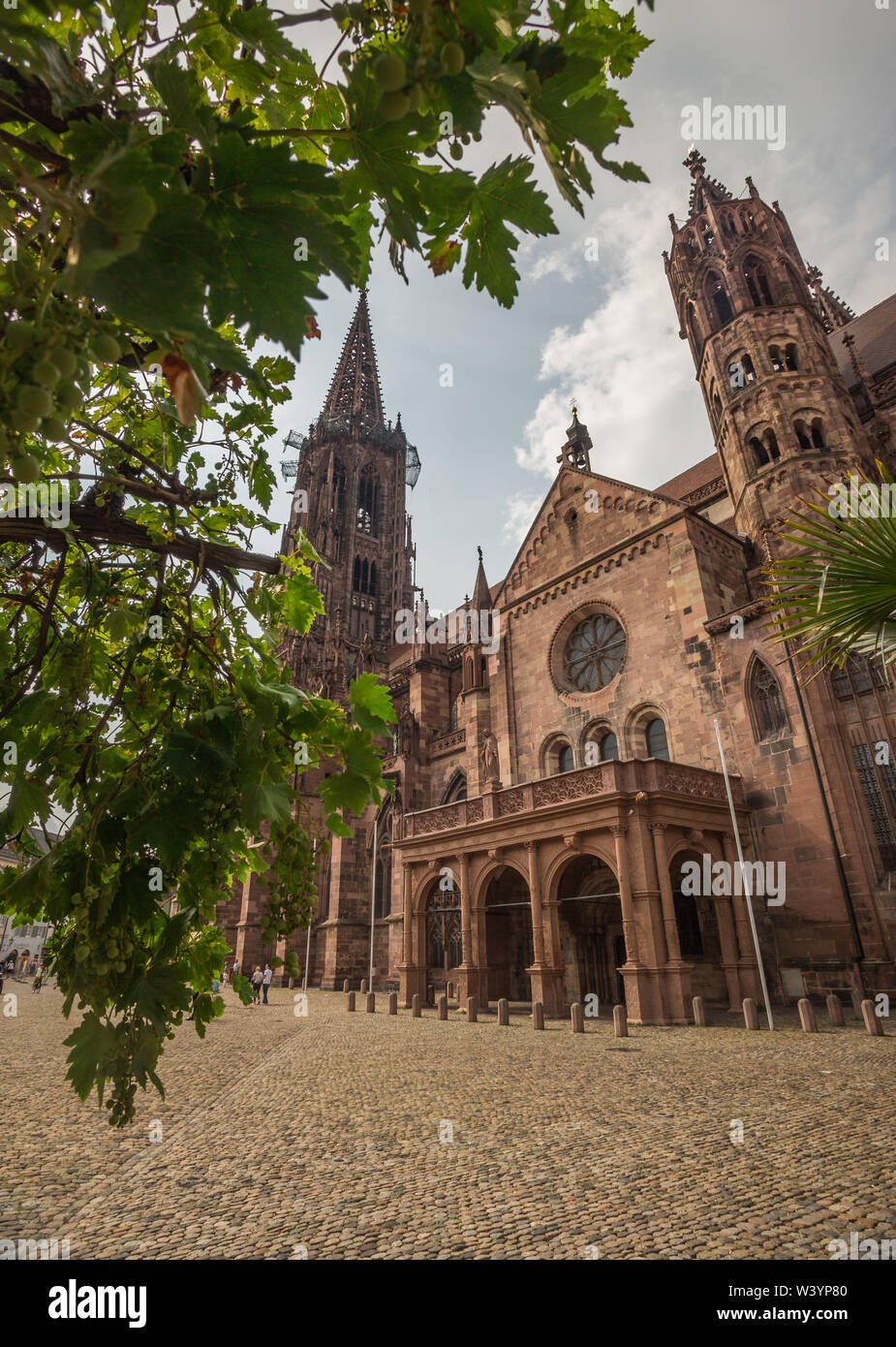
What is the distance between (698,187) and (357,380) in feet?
160

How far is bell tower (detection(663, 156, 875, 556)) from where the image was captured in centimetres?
2059

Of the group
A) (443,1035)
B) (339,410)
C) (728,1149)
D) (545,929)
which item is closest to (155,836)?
(728,1149)

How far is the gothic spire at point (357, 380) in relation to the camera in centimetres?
6856

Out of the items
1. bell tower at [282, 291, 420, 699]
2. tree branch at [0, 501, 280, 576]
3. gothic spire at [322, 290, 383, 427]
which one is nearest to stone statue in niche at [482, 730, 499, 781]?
tree branch at [0, 501, 280, 576]

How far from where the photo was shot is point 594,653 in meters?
23.6

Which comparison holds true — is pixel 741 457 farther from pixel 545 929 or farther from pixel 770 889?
pixel 545 929

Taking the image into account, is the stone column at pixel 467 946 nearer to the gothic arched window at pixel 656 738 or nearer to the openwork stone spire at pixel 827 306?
the gothic arched window at pixel 656 738

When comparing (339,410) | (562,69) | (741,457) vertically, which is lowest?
(562,69)

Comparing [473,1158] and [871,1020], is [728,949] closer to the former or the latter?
[871,1020]

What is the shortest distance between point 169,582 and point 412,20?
2527 mm

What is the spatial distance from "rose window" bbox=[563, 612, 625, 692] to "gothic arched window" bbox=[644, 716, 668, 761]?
2.09 metres

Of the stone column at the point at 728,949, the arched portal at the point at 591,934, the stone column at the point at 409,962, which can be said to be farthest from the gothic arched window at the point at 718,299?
the stone column at the point at 409,962
